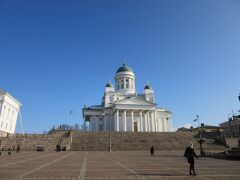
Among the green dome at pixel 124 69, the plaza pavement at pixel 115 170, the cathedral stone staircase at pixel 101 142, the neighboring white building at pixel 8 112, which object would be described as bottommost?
the plaza pavement at pixel 115 170

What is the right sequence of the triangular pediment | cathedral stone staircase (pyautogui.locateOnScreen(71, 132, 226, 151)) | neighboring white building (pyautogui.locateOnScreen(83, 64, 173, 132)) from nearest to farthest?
cathedral stone staircase (pyautogui.locateOnScreen(71, 132, 226, 151)), the triangular pediment, neighboring white building (pyautogui.locateOnScreen(83, 64, 173, 132))

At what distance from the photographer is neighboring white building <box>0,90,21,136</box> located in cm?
6253

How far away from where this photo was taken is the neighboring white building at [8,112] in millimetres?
62531

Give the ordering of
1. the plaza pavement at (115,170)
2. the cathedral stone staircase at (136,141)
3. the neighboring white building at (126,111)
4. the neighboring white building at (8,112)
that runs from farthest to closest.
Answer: the neighboring white building at (126,111)
the neighboring white building at (8,112)
the cathedral stone staircase at (136,141)
the plaza pavement at (115,170)

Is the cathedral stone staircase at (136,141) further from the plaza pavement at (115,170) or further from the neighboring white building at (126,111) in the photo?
the plaza pavement at (115,170)

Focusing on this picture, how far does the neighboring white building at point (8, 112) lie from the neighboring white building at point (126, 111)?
22.4m

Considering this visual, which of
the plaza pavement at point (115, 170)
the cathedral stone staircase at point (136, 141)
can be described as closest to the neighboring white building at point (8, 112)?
the cathedral stone staircase at point (136, 141)

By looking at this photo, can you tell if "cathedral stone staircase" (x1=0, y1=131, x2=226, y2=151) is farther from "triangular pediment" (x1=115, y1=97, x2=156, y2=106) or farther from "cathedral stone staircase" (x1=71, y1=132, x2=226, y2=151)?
"triangular pediment" (x1=115, y1=97, x2=156, y2=106)

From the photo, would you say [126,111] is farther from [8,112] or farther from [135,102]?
[8,112]

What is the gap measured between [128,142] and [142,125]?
24.1m

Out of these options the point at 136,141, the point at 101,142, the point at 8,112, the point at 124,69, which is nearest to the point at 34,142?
the point at 101,142

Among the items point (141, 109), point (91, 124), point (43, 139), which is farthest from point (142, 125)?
point (43, 139)

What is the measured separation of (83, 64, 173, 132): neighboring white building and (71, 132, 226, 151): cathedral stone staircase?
16.4 metres

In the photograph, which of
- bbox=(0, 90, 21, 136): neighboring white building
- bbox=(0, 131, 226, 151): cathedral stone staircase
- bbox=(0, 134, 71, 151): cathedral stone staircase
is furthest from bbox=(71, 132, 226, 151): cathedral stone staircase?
bbox=(0, 90, 21, 136): neighboring white building
